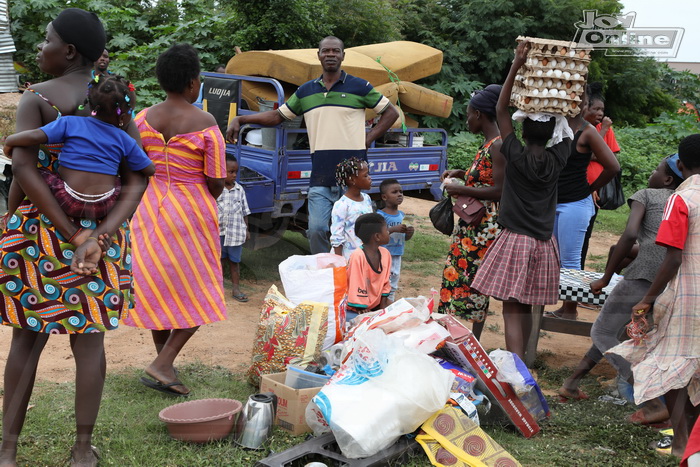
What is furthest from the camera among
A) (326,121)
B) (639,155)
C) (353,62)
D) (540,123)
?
(639,155)

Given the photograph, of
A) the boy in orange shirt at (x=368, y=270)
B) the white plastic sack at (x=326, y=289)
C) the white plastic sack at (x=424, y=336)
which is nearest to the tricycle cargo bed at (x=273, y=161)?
the boy in orange shirt at (x=368, y=270)

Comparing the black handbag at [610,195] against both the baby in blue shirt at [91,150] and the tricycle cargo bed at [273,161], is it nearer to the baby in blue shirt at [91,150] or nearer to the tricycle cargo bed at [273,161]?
the tricycle cargo bed at [273,161]

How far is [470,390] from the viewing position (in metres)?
3.63

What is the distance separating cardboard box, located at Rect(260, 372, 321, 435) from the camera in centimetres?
336

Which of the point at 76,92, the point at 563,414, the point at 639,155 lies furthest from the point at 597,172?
the point at 639,155

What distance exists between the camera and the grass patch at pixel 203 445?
10.0 feet

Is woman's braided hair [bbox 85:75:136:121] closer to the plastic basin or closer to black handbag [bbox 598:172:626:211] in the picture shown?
the plastic basin

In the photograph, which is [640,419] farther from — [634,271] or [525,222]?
[525,222]

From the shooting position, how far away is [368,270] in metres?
4.70

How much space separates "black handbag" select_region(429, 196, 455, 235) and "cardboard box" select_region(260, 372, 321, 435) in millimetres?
1852

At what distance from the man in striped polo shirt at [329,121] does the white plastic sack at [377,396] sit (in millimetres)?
2380

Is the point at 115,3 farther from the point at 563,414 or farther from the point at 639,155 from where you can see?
the point at 563,414

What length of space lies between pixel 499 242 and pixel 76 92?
97.9 inches

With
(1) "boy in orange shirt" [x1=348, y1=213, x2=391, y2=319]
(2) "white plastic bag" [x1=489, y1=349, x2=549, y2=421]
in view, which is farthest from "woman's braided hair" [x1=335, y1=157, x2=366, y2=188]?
(2) "white plastic bag" [x1=489, y1=349, x2=549, y2=421]
